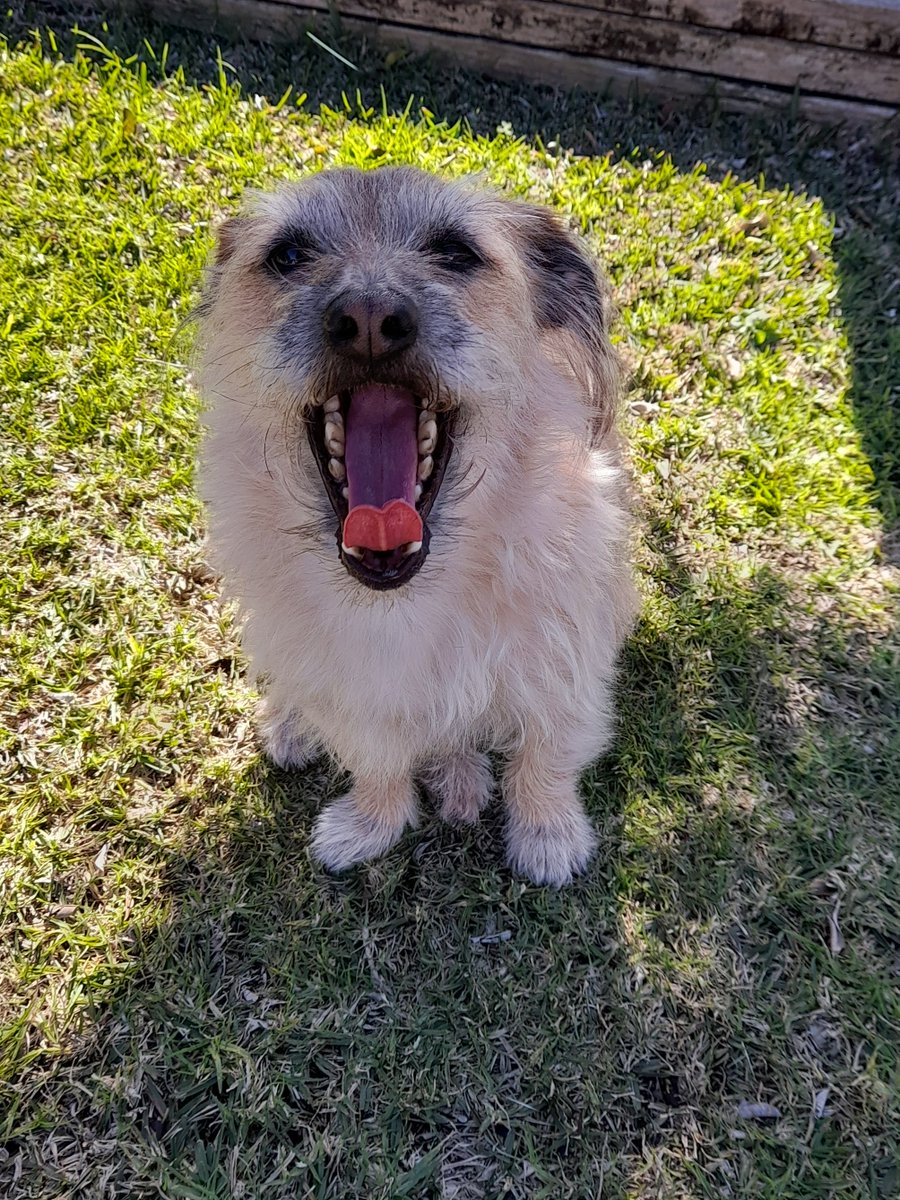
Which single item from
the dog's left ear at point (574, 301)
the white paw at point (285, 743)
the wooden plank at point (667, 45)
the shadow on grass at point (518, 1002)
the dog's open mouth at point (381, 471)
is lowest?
the shadow on grass at point (518, 1002)

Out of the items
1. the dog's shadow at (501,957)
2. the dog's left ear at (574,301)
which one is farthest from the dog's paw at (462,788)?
the dog's left ear at (574,301)

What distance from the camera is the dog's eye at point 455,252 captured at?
1.98 meters

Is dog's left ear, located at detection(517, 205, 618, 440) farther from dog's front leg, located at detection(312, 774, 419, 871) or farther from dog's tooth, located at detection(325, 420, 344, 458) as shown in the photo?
dog's front leg, located at detection(312, 774, 419, 871)

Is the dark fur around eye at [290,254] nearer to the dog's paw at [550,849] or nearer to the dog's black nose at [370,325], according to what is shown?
the dog's black nose at [370,325]

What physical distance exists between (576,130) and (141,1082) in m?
4.49

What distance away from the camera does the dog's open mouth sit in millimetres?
1829

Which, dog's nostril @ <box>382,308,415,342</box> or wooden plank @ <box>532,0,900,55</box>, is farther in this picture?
wooden plank @ <box>532,0,900,55</box>

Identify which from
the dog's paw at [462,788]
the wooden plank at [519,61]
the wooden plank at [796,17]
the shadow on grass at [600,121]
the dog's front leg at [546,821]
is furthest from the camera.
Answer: the wooden plank at [519,61]

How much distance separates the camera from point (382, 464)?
189 centimetres

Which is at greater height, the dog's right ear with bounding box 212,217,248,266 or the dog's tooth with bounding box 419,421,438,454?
the dog's right ear with bounding box 212,217,248,266

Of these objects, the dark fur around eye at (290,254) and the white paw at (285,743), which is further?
the white paw at (285,743)

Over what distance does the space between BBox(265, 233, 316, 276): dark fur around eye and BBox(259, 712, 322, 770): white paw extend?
53.8 inches

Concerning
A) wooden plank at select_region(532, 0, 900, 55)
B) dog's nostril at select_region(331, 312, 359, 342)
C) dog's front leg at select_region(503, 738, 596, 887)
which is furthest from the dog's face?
wooden plank at select_region(532, 0, 900, 55)

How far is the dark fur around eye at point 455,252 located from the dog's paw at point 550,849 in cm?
158
